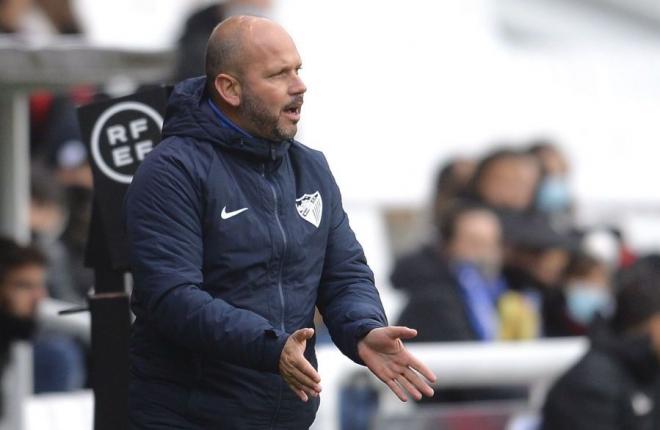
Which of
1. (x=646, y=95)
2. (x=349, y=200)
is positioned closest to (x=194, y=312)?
(x=349, y=200)

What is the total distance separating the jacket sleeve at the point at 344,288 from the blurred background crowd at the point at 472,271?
1860 millimetres

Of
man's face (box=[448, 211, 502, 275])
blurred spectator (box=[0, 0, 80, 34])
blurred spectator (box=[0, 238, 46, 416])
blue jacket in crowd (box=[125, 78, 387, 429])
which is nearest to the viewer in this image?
blue jacket in crowd (box=[125, 78, 387, 429])

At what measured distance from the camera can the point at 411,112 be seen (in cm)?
1464

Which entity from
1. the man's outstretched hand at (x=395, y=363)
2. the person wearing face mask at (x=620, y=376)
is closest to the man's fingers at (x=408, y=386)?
the man's outstretched hand at (x=395, y=363)

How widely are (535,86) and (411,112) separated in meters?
2.54

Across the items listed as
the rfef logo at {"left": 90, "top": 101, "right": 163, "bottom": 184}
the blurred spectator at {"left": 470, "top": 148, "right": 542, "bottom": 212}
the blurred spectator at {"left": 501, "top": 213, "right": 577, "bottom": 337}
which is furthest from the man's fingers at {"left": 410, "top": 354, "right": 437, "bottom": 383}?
the blurred spectator at {"left": 470, "top": 148, "right": 542, "bottom": 212}

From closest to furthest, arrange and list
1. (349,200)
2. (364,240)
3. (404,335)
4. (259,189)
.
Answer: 1. (404,335)
2. (259,189)
3. (364,240)
4. (349,200)

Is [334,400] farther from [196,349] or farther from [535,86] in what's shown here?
[535,86]

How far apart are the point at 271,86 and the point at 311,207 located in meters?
0.31

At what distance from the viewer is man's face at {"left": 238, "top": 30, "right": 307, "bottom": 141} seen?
4184mm

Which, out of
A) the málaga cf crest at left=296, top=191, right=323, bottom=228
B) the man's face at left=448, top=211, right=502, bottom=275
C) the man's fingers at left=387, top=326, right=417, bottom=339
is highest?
the málaga cf crest at left=296, top=191, right=323, bottom=228

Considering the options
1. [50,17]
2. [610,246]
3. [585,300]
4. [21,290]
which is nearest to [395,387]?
[21,290]

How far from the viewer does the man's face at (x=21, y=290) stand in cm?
678

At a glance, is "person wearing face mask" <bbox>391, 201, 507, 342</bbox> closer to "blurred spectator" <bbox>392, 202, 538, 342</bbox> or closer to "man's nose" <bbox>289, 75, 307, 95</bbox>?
"blurred spectator" <bbox>392, 202, 538, 342</bbox>
